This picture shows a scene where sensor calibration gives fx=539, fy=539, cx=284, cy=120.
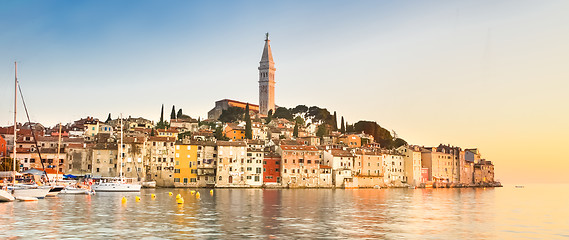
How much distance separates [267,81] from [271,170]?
7457 centimetres

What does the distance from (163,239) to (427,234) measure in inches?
491

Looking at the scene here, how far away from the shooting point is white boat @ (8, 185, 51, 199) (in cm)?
4509

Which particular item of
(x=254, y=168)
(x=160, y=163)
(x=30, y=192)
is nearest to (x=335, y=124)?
(x=254, y=168)

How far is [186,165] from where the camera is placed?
8212cm

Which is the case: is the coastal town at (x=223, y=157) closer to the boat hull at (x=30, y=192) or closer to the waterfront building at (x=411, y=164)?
the waterfront building at (x=411, y=164)

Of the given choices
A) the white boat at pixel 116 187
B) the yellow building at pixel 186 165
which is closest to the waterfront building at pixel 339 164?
the yellow building at pixel 186 165

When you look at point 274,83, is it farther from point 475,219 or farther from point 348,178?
point 475,219

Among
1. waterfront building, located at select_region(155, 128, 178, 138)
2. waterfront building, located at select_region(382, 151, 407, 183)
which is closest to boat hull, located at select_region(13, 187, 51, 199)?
waterfront building, located at select_region(155, 128, 178, 138)

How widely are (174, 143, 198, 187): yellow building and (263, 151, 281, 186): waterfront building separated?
36.1ft

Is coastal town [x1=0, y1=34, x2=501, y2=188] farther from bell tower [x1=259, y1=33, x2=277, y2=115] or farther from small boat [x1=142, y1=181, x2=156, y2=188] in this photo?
bell tower [x1=259, y1=33, x2=277, y2=115]

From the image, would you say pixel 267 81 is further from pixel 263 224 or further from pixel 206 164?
pixel 263 224

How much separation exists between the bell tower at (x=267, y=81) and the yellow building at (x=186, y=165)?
73.8m

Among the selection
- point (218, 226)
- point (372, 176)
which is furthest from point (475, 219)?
point (372, 176)

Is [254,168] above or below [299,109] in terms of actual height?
below
